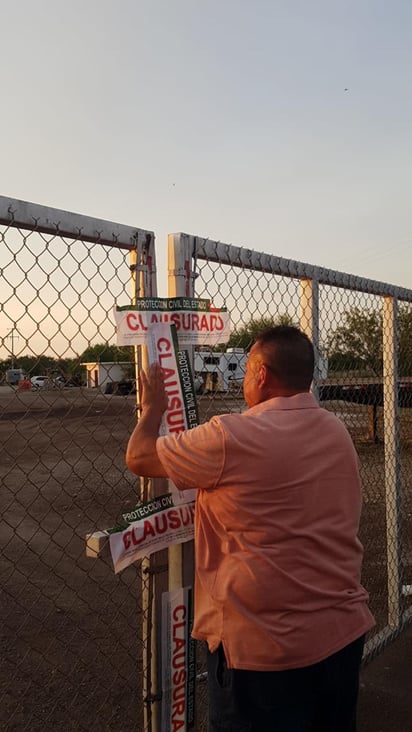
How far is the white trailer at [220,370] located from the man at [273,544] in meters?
0.77

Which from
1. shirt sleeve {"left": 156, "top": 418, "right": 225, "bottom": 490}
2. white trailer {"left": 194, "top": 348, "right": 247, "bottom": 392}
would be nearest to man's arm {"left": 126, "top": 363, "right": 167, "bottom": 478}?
shirt sleeve {"left": 156, "top": 418, "right": 225, "bottom": 490}

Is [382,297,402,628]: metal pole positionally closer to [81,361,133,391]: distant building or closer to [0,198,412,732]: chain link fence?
[0,198,412,732]: chain link fence

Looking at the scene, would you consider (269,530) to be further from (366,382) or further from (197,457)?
(366,382)

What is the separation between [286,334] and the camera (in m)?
2.06

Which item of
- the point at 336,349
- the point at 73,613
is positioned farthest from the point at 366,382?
the point at 73,613

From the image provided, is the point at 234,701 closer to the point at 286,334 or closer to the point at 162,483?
the point at 162,483

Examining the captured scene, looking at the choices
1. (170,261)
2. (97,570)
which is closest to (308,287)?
(170,261)

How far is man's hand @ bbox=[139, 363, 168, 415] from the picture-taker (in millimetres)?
2123

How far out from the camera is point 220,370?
2803 millimetres

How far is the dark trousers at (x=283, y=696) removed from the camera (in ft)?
6.25

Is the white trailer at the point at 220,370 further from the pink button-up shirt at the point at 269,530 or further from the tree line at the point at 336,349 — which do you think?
the pink button-up shirt at the point at 269,530

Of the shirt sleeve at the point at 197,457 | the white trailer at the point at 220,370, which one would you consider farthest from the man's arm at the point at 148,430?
the white trailer at the point at 220,370

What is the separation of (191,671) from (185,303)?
1383mm

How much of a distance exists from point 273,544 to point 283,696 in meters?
0.48
